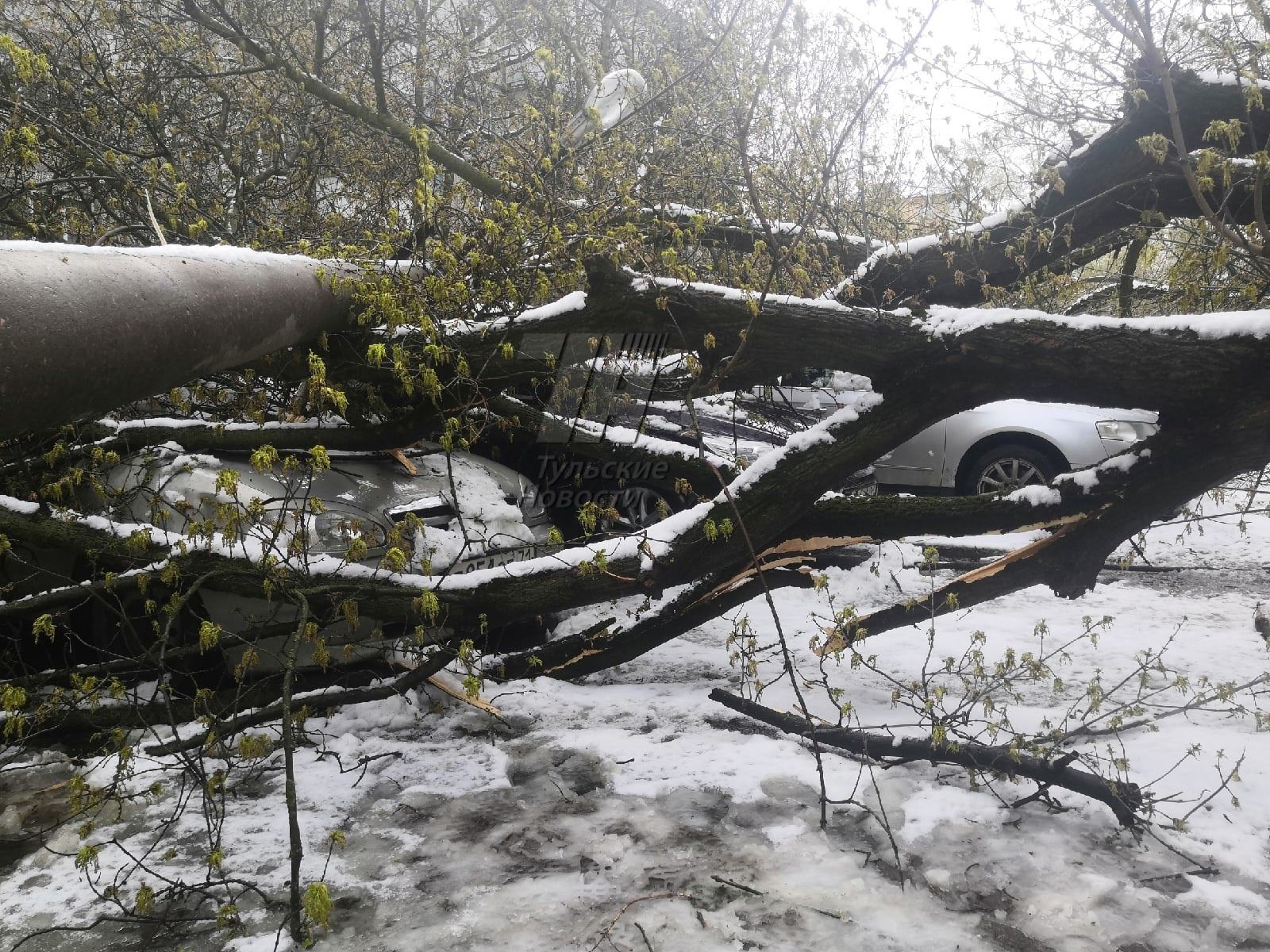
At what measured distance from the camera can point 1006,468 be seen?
8016 millimetres

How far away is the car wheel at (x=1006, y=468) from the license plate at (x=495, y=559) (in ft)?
15.0

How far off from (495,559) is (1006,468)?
16.9ft

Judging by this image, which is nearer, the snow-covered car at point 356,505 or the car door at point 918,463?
the snow-covered car at point 356,505

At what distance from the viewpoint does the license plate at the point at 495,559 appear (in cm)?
452

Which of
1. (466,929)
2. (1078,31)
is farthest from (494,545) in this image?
(1078,31)

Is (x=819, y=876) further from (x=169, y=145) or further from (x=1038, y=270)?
(x=169, y=145)

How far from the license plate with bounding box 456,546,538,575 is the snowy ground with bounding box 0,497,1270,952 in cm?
65

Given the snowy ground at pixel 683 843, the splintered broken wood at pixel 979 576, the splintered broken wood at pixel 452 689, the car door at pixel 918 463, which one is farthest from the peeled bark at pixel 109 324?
the car door at pixel 918 463

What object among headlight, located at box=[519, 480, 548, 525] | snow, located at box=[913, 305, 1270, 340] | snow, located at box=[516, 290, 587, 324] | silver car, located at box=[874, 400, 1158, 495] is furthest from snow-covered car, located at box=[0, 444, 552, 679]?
silver car, located at box=[874, 400, 1158, 495]

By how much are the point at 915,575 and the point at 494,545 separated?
12.6ft

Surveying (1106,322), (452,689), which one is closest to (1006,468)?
(1106,322)

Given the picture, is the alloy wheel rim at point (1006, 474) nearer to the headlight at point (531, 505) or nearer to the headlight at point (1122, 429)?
the headlight at point (1122, 429)

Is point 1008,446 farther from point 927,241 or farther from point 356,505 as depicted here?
point 356,505

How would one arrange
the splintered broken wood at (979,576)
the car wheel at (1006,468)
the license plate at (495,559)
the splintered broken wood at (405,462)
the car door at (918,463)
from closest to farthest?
the splintered broken wood at (979,576) < the license plate at (495,559) < the splintered broken wood at (405,462) < the car wheel at (1006,468) < the car door at (918,463)
